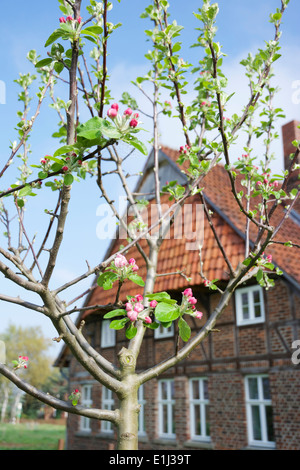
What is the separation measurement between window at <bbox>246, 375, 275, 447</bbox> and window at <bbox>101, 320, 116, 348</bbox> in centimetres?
531

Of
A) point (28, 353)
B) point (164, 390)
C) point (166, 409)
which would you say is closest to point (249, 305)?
point (164, 390)

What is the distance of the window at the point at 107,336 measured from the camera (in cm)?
1393

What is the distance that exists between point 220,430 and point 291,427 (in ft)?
5.88

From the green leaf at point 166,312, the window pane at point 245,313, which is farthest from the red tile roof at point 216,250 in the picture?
the green leaf at point 166,312

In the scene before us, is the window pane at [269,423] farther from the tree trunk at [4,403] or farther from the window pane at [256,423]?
the tree trunk at [4,403]

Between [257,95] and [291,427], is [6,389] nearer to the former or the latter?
[291,427]

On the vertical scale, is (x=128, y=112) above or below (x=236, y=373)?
below

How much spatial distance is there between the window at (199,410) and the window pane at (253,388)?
4.05 ft

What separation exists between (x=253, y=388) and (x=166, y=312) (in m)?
8.36

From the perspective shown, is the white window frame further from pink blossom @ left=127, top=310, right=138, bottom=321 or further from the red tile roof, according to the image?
pink blossom @ left=127, top=310, right=138, bottom=321

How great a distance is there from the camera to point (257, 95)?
3.64 m

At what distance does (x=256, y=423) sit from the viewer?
9.31 metres

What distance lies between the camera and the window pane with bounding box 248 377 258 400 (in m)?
9.54

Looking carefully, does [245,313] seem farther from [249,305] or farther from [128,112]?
[128,112]
